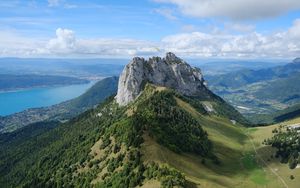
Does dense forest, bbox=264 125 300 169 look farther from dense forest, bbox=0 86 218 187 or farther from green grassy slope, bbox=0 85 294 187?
dense forest, bbox=0 86 218 187

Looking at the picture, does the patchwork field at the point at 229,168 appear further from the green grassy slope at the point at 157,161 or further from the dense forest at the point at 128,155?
the dense forest at the point at 128,155

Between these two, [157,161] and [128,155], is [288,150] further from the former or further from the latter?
[128,155]

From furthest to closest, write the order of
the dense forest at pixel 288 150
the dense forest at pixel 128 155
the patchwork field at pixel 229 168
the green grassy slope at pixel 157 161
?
the dense forest at pixel 288 150 → the patchwork field at pixel 229 168 → the green grassy slope at pixel 157 161 → the dense forest at pixel 128 155

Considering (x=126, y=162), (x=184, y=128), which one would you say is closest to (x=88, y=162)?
(x=126, y=162)

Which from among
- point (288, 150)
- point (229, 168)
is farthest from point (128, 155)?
point (288, 150)

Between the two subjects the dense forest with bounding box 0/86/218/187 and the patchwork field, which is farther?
the patchwork field

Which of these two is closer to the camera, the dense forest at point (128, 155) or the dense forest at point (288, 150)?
the dense forest at point (128, 155)

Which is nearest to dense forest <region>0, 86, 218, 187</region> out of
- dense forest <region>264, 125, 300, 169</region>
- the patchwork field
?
the patchwork field

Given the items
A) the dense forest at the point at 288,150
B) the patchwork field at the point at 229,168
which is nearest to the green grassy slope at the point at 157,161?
the patchwork field at the point at 229,168

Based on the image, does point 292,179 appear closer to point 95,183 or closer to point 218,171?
point 218,171

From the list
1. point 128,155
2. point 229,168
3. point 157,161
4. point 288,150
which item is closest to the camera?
point 157,161

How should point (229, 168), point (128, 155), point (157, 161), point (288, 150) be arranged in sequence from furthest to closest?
point (288, 150) → point (229, 168) → point (128, 155) → point (157, 161)

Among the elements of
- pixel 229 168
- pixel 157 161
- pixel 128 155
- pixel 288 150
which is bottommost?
pixel 229 168
